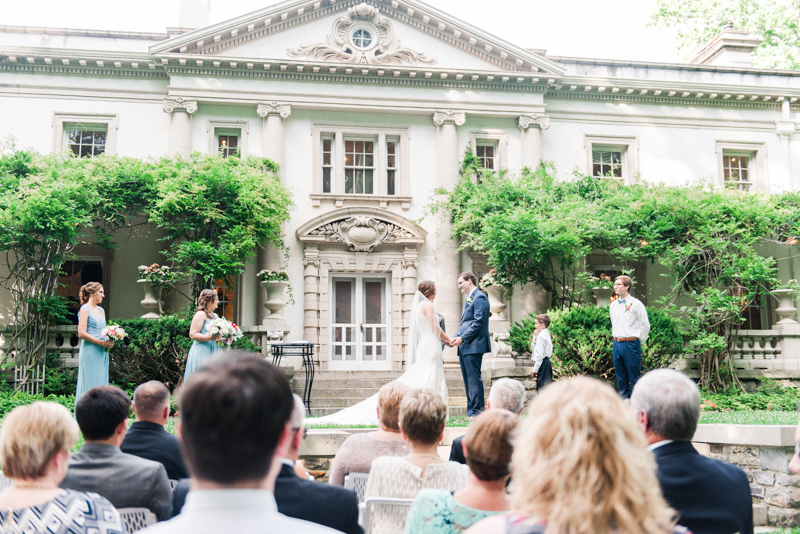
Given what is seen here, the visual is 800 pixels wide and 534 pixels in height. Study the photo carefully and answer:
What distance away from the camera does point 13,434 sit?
8.69 ft

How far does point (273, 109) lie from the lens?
Result: 54.7 feet

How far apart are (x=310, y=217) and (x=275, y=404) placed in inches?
605

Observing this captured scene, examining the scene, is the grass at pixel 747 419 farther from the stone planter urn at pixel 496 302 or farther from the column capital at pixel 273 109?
the column capital at pixel 273 109

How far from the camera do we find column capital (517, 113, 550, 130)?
690 inches

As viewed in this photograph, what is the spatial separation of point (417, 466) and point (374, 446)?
29.9 inches

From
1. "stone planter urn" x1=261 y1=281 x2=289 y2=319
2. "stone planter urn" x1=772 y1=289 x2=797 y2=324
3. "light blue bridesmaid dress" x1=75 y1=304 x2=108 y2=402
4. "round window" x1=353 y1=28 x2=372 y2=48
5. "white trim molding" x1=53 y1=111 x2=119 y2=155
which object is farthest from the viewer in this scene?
"round window" x1=353 y1=28 x2=372 y2=48

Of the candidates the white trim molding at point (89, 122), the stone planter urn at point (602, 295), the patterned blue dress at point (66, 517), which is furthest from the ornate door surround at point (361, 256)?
the patterned blue dress at point (66, 517)

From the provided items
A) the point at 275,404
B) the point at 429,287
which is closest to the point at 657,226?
the point at 429,287

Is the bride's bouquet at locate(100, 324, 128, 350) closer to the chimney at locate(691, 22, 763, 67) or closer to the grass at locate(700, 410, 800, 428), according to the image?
the grass at locate(700, 410, 800, 428)

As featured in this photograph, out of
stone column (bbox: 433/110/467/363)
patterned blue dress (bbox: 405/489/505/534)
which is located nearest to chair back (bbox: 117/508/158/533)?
patterned blue dress (bbox: 405/489/505/534)

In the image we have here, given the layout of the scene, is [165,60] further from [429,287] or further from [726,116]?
[726,116]

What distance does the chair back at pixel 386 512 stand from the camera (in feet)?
10.5

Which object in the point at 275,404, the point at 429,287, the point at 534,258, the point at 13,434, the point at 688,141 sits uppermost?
the point at 688,141

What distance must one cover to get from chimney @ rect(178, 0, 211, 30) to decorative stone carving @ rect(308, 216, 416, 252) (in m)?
6.94
